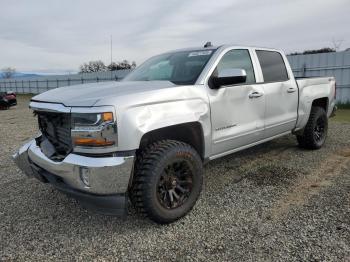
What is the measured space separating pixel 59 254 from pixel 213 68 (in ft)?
8.02

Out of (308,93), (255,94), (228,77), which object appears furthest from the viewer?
(308,93)

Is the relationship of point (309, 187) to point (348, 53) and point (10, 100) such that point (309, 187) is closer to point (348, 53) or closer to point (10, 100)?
point (348, 53)

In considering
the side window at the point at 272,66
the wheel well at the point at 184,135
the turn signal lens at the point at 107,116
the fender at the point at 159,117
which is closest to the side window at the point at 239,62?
the side window at the point at 272,66

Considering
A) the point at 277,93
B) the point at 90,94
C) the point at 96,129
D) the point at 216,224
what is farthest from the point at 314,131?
the point at 96,129

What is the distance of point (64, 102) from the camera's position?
305 centimetres

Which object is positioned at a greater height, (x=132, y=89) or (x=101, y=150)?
(x=132, y=89)

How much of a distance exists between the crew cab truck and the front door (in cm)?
1

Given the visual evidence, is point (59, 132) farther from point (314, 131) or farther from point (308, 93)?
point (314, 131)

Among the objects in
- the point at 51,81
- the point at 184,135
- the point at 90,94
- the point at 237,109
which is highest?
the point at 51,81

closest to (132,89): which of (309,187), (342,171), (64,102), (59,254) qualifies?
(64,102)

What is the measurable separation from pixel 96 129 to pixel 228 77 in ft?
5.17

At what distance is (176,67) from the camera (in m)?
4.25

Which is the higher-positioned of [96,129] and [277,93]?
[277,93]

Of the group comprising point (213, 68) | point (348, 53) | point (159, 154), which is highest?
point (348, 53)
